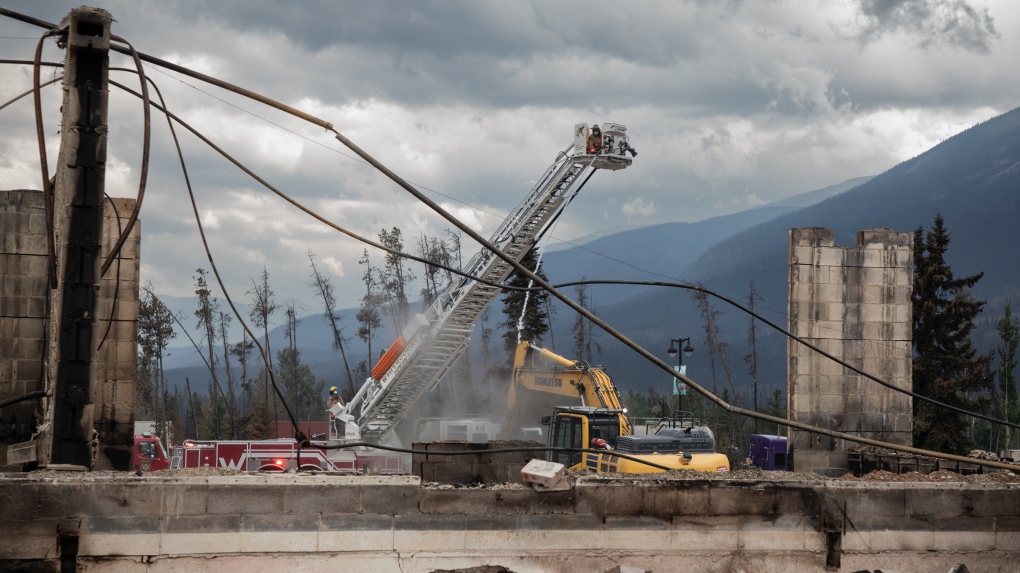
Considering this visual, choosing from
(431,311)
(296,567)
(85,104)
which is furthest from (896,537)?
(431,311)

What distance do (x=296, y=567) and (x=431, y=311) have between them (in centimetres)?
1583

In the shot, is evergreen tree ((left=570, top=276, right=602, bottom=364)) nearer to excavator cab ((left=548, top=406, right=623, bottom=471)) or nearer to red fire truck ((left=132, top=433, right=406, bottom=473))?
red fire truck ((left=132, top=433, right=406, bottom=473))

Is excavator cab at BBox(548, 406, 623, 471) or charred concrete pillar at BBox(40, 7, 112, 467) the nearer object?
charred concrete pillar at BBox(40, 7, 112, 467)

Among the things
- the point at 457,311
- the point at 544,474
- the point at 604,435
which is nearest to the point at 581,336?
the point at 457,311

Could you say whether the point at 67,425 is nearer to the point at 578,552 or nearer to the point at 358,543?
the point at 358,543

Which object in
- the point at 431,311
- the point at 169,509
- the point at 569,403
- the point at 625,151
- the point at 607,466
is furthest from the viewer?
the point at 569,403

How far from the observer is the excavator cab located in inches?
719

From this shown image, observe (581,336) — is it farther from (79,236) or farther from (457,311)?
(79,236)

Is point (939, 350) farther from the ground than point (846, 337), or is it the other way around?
point (939, 350)

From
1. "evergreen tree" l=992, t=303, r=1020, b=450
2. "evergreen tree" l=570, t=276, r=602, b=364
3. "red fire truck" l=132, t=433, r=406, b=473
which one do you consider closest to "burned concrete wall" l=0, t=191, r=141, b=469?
"red fire truck" l=132, t=433, r=406, b=473

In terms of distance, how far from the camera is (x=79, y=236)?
323 inches

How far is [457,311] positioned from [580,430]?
6148 millimetres

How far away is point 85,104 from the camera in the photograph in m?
8.20

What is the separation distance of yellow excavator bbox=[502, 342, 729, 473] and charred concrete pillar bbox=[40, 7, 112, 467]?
6841 mm
